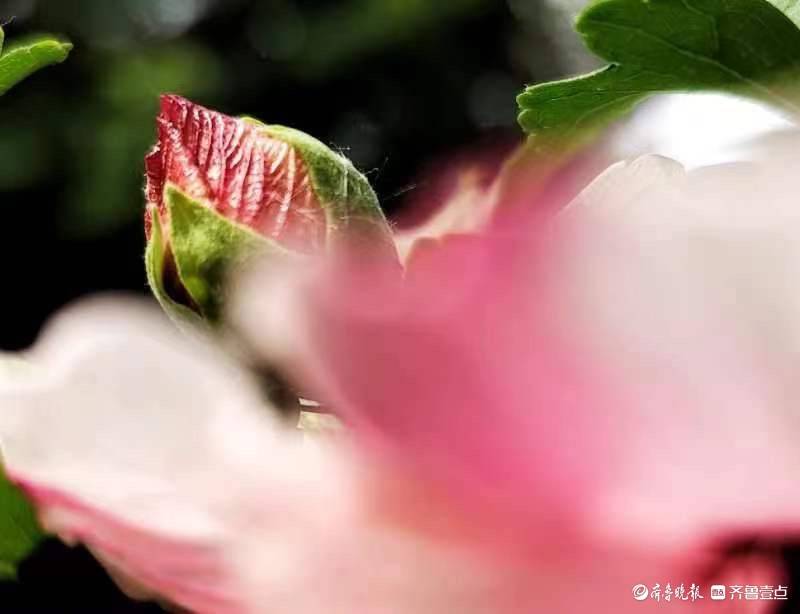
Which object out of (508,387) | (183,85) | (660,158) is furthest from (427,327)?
(183,85)

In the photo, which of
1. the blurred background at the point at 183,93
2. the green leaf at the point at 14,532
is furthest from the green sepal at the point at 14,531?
the blurred background at the point at 183,93

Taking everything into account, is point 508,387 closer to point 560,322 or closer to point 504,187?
point 560,322

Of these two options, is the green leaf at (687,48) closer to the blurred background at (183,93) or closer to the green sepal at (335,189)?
the green sepal at (335,189)

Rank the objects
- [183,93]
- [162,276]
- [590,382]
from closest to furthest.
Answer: [590,382], [162,276], [183,93]

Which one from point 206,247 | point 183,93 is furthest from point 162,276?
point 183,93

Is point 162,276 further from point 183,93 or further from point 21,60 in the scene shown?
point 183,93

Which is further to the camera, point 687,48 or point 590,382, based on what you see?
point 687,48
